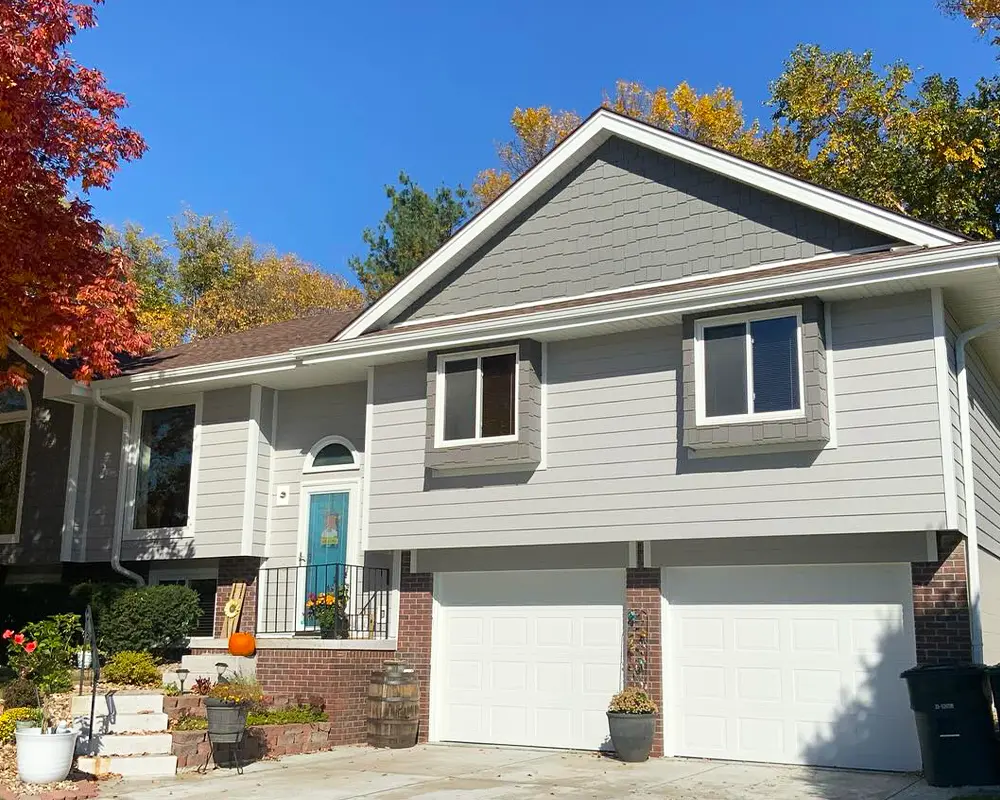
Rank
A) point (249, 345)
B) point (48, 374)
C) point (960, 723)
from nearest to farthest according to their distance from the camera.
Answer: point (960, 723) → point (48, 374) → point (249, 345)

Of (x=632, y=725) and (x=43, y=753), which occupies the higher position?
(x=632, y=725)

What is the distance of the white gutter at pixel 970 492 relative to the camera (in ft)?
36.0

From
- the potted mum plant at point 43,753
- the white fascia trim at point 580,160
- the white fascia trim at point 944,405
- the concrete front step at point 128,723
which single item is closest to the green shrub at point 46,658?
the concrete front step at point 128,723

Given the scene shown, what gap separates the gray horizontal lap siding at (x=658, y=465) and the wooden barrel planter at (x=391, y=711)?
175 centimetres

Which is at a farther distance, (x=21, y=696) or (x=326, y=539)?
(x=326, y=539)

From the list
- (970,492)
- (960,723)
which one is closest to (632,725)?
(960,723)

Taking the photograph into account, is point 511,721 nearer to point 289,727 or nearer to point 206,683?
point 289,727

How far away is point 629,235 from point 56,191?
7.33 meters

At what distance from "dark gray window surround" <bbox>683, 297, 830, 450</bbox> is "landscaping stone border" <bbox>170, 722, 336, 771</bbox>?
5.83 m

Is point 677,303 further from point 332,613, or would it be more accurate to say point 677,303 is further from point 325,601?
point 325,601

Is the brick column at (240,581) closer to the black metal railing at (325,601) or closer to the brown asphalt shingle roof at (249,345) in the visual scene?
the black metal railing at (325,601)

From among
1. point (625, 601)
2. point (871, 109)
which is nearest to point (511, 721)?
point (625, 601)

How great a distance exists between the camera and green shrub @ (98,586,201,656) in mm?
14766

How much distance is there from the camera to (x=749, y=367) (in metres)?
11.9
